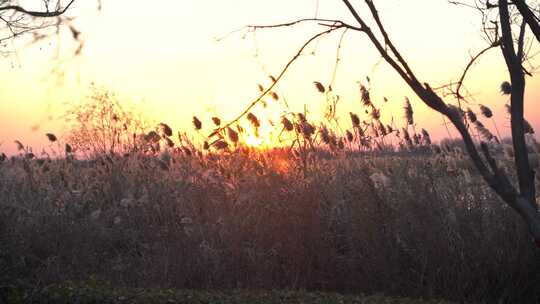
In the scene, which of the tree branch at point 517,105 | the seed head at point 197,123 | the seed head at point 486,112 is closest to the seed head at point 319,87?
the seed head at point 486,112

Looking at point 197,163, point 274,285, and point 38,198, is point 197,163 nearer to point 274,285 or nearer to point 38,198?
point 38,198

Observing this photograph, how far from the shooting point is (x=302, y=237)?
6.21 meters

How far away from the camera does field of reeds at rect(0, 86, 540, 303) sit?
19.8 ft

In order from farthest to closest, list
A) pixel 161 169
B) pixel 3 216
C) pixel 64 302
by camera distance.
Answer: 1. pixel 161 169
2. pixel 3 216
3. pixel 64 302

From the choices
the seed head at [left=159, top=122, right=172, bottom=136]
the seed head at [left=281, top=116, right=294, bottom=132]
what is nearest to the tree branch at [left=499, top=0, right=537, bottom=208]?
the seed head at [left=281, top=116, right=294, bottom=132]

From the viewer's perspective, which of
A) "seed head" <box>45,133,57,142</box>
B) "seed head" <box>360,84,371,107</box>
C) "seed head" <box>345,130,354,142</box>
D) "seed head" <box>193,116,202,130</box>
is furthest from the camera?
"seed head" <box>45,133,57,142</box>

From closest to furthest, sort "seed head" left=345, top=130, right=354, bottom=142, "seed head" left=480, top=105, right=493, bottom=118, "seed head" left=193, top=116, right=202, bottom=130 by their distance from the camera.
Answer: "seed head" left=480, top=105, right=493, bottom=118 → "seed head" left=345, top=130, right=354, bottom=142 → "seed head" left=193, top=116, right=202, bottom=130

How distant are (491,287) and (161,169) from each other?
5.01 m

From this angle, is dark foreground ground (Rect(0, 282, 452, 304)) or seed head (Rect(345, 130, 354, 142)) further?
seed head (Rect(345, 130, 354, 142))

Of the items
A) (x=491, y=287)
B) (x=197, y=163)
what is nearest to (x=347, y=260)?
(x=491, y=287)

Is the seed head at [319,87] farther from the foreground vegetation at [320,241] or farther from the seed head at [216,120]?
the seed head at [216,120]

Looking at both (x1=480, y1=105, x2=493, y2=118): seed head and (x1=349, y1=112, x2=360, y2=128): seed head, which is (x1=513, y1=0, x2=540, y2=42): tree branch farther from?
(x1=349, y1=112, x2=360, y2=128): seed head

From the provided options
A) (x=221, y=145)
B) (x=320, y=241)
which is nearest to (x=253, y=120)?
(x=221, y=145)

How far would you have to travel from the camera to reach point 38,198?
8602mm
